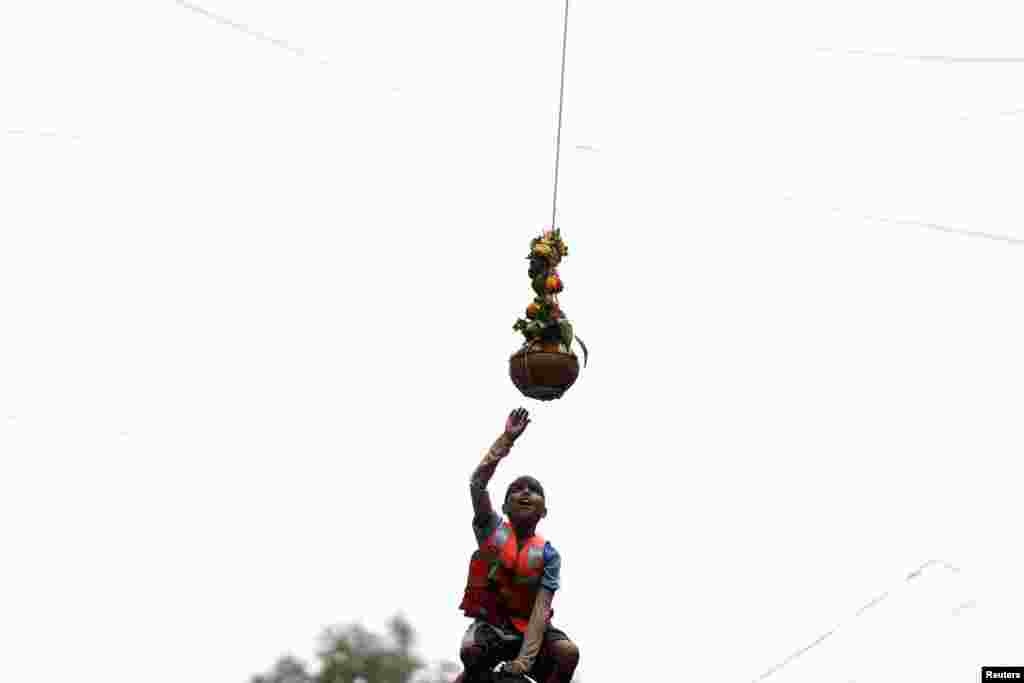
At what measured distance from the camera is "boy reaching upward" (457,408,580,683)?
7375mm

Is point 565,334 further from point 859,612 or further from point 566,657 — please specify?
point 859,612

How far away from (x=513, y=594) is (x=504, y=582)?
0.04m

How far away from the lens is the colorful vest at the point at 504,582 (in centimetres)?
743

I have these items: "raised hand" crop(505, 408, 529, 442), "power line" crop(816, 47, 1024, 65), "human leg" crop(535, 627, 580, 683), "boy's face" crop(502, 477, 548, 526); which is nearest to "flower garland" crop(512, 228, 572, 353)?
"raised hand" crop(505, 408, 529, 442)

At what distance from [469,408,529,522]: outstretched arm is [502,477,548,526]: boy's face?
11 centimetres

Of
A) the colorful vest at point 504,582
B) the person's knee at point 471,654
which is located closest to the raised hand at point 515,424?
the colorful vest at point 504,582

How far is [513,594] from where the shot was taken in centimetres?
744

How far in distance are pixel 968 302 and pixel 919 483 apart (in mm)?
970

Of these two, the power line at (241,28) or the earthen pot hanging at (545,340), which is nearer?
the earthen pot hanging at (545,340)

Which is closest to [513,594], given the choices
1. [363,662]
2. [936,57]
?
[363,662]

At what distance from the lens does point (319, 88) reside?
10.8 meters

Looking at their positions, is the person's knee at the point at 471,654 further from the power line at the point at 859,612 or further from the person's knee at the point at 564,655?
the power line at the point at 859,612

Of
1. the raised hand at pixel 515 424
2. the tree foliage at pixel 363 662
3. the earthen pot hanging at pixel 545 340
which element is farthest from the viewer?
the tree foliage at pixel 363 662

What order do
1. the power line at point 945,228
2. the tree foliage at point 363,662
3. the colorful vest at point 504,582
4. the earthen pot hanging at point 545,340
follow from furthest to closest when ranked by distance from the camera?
1. the power line at point 945,228
2. the tree foliage at point 363,662
3. the earthen pot hanging at point 545,340
4. the colorful vest at point 504,582
